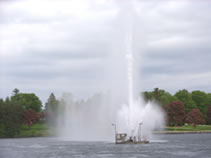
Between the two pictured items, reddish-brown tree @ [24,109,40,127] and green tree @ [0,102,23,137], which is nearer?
green tree @ [0,102,23,137]

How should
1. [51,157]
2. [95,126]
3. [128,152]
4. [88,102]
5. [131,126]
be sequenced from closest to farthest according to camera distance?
1. [51,157]
2. [128,152]
3. [131,126]
4. [95,126]
5. [88,102]

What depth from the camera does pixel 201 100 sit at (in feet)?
550

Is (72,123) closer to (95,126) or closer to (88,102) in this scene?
(88,102)

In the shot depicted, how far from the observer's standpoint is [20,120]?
139m

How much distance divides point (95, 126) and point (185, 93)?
78830mm

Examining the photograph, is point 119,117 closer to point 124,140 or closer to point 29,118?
point 124,140

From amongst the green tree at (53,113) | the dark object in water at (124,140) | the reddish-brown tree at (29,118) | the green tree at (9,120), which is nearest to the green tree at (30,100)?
the green tree at (53,113)

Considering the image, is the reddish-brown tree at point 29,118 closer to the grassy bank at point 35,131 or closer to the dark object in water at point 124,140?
the grassy bank at point 35,131

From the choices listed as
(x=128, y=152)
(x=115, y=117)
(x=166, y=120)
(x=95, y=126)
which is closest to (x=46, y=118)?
(x=166, y=120)

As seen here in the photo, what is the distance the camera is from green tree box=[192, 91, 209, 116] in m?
166

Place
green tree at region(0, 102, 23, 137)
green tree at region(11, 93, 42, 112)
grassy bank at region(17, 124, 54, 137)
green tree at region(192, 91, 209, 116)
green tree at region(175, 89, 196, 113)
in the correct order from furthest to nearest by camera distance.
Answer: green tree at region(11, 93, 42, 112) < green tree at region(192, 91, 209, 116) < green tree at region(175, 89, 196, 113) < grassy bank at region(17, 124, 54, 137) < green tree at region(0, 102, 23, 137)

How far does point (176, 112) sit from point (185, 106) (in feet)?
68.9

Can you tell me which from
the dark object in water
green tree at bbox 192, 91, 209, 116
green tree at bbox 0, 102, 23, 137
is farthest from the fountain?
green tree at bbox 192, 91, 209, 116

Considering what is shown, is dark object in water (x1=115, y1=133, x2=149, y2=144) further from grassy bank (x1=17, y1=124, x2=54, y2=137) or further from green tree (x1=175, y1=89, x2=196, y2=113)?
green tree (x1=175, y1=89, x2=196, y2=113)
